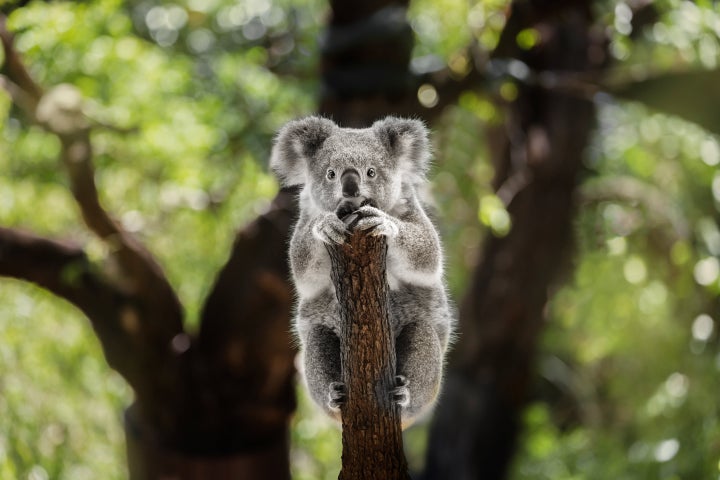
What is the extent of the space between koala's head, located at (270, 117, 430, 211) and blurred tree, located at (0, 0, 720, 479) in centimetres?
150

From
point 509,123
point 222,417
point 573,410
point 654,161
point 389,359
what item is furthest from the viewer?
point 573,410

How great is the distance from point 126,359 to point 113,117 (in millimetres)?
1555

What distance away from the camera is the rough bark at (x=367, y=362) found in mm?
1623

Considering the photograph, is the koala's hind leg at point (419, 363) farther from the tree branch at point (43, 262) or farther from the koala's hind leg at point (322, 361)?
the tree branch at point (43, 262)

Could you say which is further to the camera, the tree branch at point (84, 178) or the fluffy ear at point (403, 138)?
the tree branch at point (84, 178)

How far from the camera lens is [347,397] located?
1.79m

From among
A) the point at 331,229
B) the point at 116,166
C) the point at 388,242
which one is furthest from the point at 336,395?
the point at 116,166

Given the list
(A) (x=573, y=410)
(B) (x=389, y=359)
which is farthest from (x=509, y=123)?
(B) (x=389, y=359)

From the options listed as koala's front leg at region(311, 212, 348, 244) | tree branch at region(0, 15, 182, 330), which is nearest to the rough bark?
koala's front leg at region(311, 212, 348, 244)

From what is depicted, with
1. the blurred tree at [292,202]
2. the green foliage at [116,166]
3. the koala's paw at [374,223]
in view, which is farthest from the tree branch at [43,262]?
the koala's paw at [374,223]

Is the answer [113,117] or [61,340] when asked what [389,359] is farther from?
[61,340]

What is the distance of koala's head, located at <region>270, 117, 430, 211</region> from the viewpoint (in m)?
1.85

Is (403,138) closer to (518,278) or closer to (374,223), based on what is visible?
(374,223)

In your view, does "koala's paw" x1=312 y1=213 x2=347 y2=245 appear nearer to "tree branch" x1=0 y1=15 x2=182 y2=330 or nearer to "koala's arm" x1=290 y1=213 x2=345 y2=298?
"koala's arm" x1=290 y1=213 x2=345 y2=298
